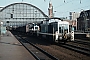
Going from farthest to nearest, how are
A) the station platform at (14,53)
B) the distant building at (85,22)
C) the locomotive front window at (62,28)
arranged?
the distant building at (85,22) < the locomotive front window at (62,28) < the station platform at (14,53)

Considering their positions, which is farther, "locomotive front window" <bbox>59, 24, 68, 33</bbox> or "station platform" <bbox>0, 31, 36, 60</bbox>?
"locomotive front window" <bbox>59, 24, 68, 33</bbox>

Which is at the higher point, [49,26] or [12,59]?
[49,26]

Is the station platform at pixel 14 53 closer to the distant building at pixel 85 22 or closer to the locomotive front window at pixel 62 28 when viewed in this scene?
the locomotive front window at pixel 62 28

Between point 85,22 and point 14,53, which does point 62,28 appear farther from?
point 85,22

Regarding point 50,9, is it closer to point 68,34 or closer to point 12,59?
point 68,34

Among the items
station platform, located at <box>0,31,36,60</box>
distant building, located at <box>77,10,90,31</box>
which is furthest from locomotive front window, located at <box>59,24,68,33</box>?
distant building, located at <box>77,10,90,31</box>

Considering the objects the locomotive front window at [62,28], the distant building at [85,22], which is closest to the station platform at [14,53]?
the locomotive front window at [62,28]

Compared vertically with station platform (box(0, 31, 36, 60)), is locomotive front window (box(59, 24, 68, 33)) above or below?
above

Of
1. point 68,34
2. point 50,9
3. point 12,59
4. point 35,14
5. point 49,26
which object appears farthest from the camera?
point 35,14

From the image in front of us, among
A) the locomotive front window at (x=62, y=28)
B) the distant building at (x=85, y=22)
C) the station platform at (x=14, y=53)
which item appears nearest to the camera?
the station platform at (x=14, y=53)

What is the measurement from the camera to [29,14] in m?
149

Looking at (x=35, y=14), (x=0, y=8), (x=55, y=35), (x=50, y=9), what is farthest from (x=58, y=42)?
(x=0, y=8)

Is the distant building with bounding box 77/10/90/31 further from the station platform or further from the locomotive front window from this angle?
the station platform

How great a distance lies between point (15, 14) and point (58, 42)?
4658 inches
